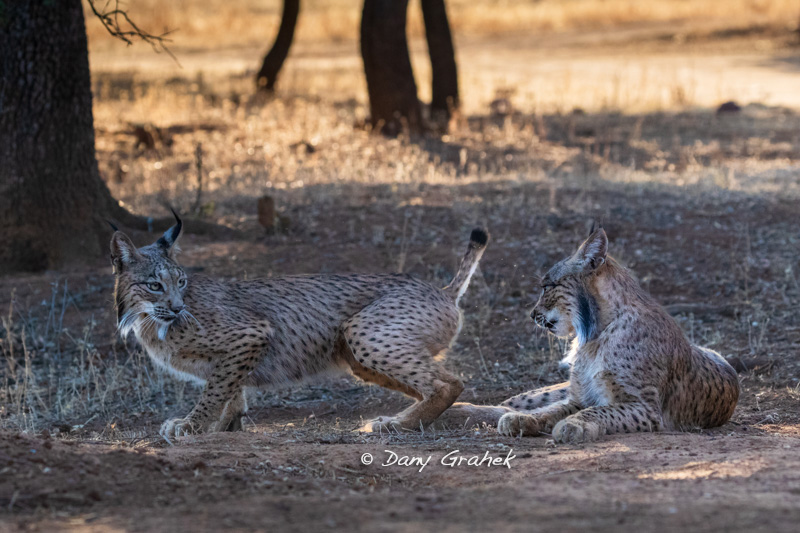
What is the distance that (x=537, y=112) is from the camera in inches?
711

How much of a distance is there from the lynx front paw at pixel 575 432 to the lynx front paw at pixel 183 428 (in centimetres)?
198

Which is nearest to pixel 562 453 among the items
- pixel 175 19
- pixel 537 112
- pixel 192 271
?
pixel 192 271

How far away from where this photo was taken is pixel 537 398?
6191 mm

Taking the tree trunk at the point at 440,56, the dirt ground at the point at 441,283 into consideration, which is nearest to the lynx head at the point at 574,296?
the dirt ground at the point at 441,283

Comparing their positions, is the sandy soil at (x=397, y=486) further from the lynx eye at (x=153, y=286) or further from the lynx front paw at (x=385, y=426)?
the lynx eye at (x=153, y=286)

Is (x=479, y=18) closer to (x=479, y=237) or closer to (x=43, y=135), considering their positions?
(x=43, y=135)

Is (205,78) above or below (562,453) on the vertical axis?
above

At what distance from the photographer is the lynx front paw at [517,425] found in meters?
5.41

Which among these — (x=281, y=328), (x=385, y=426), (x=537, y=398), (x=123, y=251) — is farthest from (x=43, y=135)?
(x=537, y=398)

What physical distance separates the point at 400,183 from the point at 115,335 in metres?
4.67

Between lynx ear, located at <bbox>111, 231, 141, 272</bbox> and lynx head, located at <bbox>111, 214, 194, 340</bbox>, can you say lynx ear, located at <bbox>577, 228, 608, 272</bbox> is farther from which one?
lynx ear, located at <bbox>111, 231, 141, 272</bbox>

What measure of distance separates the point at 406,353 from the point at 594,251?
123cm

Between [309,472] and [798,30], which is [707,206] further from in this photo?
[798,30]

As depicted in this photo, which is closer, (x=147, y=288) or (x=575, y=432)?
(x=575, y=432)
